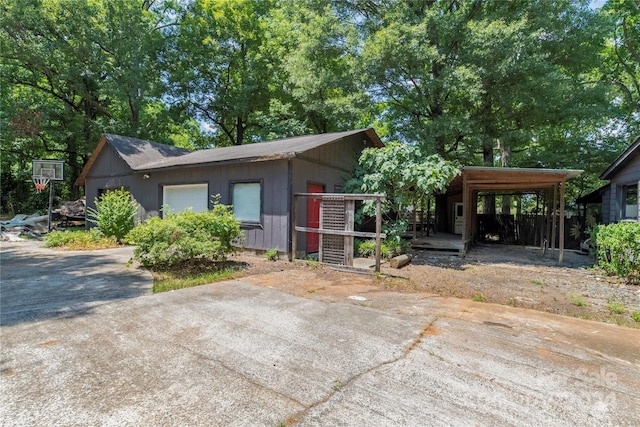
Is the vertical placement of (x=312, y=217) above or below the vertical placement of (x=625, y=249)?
above

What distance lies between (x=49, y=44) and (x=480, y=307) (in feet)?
75.2

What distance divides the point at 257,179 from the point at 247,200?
28.4 inches

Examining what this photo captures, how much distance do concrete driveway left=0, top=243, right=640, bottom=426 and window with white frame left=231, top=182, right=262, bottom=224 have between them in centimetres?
438

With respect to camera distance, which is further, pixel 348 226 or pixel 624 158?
pixel 624 158

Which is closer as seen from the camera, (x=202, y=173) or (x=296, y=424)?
(x=296, y=424)

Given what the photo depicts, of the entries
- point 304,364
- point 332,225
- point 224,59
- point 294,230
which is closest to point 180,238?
point 294,230

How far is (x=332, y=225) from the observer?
693cm

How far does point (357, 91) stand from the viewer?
13773 mm

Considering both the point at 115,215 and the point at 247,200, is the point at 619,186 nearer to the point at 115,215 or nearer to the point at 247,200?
the point at 247,200

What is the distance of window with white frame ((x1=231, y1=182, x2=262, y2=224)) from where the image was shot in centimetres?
857

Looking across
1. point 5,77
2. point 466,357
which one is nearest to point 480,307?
point 466,357

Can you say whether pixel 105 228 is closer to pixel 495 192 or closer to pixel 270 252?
pixel 270 252

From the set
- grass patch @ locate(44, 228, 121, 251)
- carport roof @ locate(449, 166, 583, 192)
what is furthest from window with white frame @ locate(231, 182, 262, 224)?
carport roof @ locate(449, 166, 583, 192)

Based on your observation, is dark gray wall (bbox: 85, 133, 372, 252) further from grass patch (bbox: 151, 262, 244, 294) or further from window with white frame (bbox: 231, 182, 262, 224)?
grass patch (bbox: 151, 262, 244, 294)
